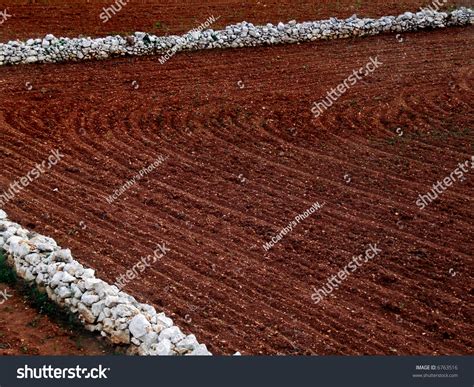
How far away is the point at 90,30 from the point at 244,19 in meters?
5.96

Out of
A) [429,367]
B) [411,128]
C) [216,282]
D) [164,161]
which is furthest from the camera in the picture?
[411,128]

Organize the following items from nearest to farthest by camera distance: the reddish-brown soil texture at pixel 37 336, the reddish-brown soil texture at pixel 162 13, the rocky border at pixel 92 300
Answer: the rocky border at pixel 92 300, the reddish-brown soil texture at pixel 37 336, the reddish-brown soil texture at pixel 162 13

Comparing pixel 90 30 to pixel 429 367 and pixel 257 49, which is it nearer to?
pixel 257 49

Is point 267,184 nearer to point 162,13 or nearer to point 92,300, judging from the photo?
point 92,300

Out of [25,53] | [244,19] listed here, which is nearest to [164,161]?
[25,53]

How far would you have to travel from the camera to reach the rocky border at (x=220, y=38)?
23.5 m

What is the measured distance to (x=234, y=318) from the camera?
1233cm

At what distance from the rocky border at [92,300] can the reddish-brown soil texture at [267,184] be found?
841 millimetres

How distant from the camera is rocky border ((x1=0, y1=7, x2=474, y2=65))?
77.1 ft

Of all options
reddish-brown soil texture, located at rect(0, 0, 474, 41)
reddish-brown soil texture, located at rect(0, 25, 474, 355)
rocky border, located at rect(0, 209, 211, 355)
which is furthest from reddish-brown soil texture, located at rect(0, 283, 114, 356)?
reddish-brown soil texture, located at rect(0, 0, 474, 41)

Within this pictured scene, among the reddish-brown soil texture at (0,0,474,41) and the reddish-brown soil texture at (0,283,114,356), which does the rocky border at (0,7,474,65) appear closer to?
the reddish-brown soil texture at (0,0,474,41)

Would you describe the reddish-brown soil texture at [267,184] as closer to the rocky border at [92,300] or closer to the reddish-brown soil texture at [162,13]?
the rocky border at [92,300]

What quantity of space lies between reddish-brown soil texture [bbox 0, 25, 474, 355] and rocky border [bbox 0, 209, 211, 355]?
841 millimetres

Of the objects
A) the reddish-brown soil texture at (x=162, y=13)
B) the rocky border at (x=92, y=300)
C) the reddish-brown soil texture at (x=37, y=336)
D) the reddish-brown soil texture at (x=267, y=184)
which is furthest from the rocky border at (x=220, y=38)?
the reddish-brown soil texture at (x=37, y=336)
